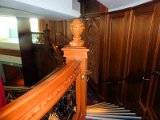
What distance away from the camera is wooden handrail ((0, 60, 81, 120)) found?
609 mm

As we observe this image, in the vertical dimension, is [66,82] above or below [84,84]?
above

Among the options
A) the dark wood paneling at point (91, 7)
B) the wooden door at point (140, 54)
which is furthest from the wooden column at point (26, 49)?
the wooden door at point (140, 54)

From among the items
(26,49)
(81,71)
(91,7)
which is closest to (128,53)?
(81,71)

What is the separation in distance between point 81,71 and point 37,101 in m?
0.86

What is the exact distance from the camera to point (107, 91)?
456 cm

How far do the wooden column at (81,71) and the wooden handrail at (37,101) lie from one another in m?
0.38

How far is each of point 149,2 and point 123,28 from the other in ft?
3.26

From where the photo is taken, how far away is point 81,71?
5.19 ft

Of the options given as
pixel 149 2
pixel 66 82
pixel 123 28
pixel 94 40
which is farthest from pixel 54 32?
pixel 66 82

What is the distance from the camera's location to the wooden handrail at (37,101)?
2.00ft

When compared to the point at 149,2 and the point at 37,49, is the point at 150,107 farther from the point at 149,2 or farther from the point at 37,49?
the point at 37,49

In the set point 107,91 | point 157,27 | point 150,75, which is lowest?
point 107,91

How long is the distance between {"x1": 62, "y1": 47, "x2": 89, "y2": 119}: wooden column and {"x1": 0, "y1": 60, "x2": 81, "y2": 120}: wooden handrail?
0.38 metres

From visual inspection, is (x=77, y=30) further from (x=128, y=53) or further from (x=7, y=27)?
(x=7, y=27)
